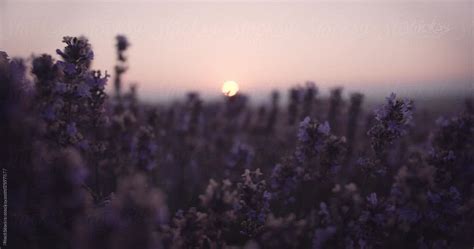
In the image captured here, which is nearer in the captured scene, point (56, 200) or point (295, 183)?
point (56, 200)

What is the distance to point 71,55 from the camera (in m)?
4.55

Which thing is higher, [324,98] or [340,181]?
[324,98]

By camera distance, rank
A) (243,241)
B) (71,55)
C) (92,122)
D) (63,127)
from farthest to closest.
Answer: (243,241) < (92,122) < (71,55) < (63,127)

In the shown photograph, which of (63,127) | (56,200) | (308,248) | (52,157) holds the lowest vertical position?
(308,248)

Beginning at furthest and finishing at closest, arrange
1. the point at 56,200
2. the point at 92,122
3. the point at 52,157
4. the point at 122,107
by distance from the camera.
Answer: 1. the point at 122,107
2. the point at 92,122
3. the point at 52,157
4. the point at 56,200

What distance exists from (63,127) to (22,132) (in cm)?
126

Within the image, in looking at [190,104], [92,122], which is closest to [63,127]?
[92,122]

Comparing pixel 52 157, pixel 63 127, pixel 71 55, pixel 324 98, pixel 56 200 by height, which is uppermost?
pixel 324 98

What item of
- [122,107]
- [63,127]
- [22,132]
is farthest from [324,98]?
[22,132]

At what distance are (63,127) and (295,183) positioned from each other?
2668mm

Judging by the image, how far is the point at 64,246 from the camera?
3.76m

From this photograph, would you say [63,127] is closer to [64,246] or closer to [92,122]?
[92,122]

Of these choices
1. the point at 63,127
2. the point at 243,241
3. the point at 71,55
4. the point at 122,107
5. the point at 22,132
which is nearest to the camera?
the point at 22,132

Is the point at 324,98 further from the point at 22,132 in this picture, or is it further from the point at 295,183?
the point at 22,132
